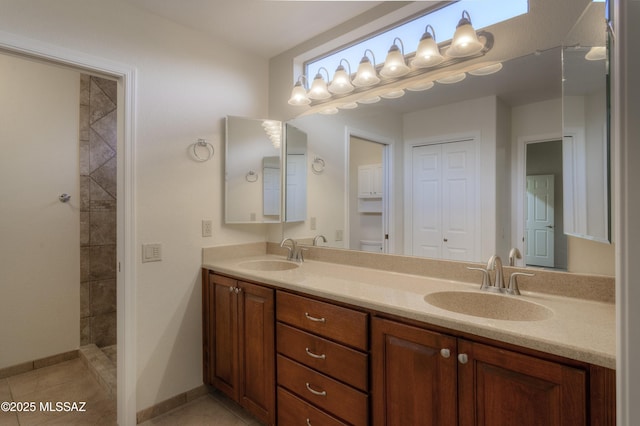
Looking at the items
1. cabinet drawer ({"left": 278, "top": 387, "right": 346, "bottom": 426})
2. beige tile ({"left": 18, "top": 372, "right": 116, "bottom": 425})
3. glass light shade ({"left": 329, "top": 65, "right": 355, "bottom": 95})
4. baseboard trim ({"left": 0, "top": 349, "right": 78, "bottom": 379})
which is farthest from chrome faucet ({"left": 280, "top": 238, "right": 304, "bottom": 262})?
baseboard trim ({"left": 0, "top": 349, "right": 78, "bottom": 379})

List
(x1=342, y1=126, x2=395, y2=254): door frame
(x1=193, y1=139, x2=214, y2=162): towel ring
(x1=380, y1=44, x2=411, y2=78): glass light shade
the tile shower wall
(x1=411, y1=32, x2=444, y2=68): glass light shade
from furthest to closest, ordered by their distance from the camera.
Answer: the tile shower wall < (x1=193, y1=139, x2=214, y2=162): towel ring < (x1=342, y1=126, x2=395, y2=254): door frame < (x1=380, y1=44, x2=411, y2=78): glass light shade < (x1=411, y1=32, x2=444, y2=68): glass light shade

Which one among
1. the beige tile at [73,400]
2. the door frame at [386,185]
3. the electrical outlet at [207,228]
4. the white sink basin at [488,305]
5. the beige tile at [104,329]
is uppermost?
the door frame at [386,185]

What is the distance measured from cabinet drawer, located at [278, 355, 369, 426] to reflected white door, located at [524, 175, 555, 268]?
0.96 meters

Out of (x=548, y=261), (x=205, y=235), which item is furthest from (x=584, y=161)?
(x=205, y=235)

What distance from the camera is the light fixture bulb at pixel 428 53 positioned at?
1585mm

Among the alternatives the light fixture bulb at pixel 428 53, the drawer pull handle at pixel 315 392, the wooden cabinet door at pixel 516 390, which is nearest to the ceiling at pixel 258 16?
the light fixture bulb at pixel 428 53

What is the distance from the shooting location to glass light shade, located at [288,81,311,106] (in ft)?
7.18

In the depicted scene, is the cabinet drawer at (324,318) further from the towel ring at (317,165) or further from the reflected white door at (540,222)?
the towel ring at (317,165)

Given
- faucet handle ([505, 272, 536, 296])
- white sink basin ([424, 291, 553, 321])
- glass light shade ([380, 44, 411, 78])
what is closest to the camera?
white sink basin ([424, 291, 553, 321])

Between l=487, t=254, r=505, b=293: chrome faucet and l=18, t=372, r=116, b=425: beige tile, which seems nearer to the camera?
l=487, t=254, r=505, b=293: chrome faucet

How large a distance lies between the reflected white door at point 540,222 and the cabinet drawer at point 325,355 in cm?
88

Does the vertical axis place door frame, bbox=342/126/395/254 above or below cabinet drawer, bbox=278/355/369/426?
above

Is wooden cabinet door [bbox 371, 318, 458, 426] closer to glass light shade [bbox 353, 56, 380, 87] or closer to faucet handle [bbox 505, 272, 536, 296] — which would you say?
faucet handle [bbox 505, 272, 536, 296]

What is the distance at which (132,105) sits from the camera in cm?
182
